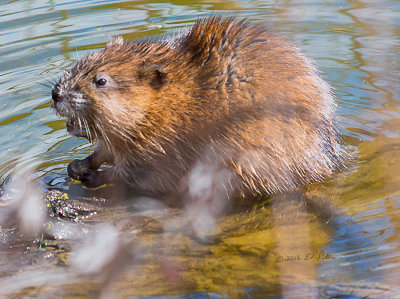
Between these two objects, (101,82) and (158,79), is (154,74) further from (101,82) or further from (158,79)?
(101,82)

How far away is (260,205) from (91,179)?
1048 millimetres

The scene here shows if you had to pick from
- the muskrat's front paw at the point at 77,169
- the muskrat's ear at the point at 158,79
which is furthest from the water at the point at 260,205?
the muskrat's ear at the point at 158,79

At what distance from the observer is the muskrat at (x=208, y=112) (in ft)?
11.6

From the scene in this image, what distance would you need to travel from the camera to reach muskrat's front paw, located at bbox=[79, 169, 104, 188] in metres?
3.78

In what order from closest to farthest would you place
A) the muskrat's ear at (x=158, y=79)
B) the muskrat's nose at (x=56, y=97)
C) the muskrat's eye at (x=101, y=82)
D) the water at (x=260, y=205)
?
the water at (x=260, y=205) < the muskrat's nose at (x=56, y=97) < the muskrat's eye at (x=101, y=82) < the muskrat's ear at (x=158, y=79)

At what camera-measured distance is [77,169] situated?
3.78 meters

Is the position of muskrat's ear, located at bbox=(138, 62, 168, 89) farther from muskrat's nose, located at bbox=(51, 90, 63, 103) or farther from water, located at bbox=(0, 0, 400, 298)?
water, located at bbox=(0, 0, 400, 298)

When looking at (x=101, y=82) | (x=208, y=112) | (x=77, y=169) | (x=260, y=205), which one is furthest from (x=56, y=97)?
(x=260, y=205)

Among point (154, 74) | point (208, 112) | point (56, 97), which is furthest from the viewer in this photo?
point (154, 74)

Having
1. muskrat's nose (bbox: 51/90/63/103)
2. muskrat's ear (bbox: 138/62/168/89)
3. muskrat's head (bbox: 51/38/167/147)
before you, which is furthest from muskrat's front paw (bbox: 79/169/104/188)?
muskrat's ear (bbox: 138/62/168/89)

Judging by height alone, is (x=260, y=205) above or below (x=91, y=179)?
below

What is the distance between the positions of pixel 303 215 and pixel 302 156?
0.37 m

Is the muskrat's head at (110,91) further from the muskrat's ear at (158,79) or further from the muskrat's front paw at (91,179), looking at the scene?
the muskrat's front paw at (91,179)

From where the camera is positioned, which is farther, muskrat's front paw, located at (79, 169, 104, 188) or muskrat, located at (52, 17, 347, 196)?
muskrat's front paw, located at (79, 169, 104, 188)
